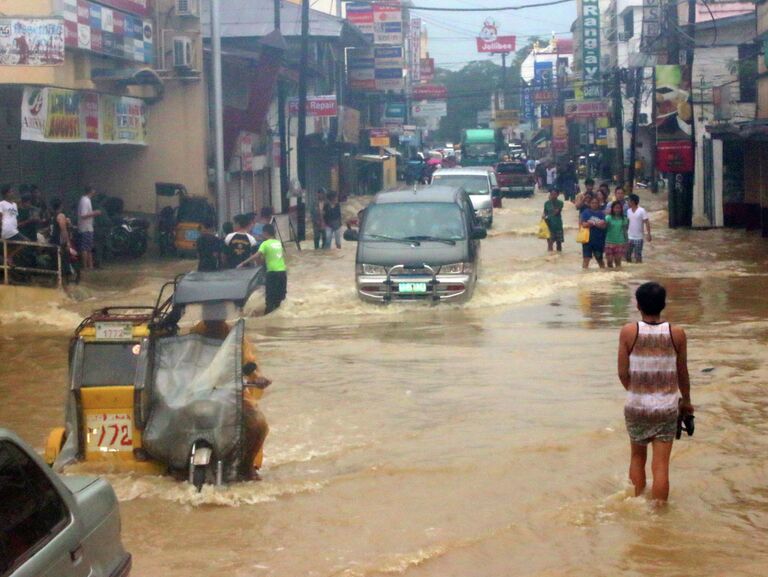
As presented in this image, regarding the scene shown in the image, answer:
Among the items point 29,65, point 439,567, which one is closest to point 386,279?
point 29,65

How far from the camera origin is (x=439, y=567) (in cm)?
675

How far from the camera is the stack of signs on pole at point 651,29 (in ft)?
131

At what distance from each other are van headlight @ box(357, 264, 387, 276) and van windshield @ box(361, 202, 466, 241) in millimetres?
516

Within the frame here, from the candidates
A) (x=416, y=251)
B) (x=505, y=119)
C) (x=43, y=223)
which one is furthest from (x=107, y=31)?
(x=505, y=119)

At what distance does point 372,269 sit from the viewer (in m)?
17.6

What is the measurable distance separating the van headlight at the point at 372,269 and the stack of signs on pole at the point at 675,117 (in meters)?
14.9

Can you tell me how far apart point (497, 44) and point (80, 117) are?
3996 inches

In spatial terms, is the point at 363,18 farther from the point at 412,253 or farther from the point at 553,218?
the point at 412,253

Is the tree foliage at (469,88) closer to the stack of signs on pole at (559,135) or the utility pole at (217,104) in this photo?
the stack of signs on pole at (559,135)

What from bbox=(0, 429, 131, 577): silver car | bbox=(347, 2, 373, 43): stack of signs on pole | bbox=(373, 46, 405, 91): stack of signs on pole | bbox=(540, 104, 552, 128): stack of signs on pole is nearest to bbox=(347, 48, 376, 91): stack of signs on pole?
bbox=(373, 46, 405, 91): stack of signs on pole

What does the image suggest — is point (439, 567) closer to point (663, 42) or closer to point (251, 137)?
point (251, 137)

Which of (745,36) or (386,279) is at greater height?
(745,36)

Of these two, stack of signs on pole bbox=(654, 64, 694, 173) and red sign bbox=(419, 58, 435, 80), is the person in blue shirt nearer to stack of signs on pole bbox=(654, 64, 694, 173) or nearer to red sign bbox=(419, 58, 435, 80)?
stack of signs on pole bbox=(654, 64, 694, 173)

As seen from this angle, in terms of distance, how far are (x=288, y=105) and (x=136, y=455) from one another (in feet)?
99.5
